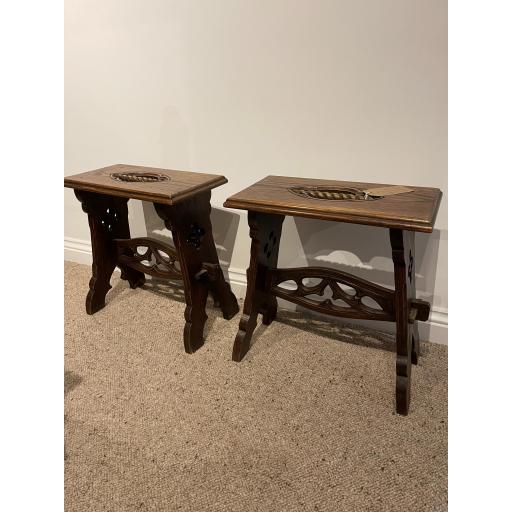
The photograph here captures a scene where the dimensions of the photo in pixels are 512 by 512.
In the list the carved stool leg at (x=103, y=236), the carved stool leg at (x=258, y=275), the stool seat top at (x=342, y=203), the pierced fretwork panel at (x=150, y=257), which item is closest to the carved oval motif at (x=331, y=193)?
the stool seat top at (x=342, y=203)

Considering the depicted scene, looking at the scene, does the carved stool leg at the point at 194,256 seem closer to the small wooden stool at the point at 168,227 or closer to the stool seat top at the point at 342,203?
the small wooden stool at the point at 168,227

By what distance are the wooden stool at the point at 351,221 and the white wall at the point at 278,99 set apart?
199 millimetres

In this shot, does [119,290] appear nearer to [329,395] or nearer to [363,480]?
[329,395]

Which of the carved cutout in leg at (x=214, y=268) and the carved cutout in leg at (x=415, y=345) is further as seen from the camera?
the carved cutout in leg at (x=214, y=268)

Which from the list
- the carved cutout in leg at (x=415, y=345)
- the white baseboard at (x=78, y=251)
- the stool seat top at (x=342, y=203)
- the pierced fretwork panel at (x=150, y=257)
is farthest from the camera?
the white baseboard at (x=78, y=251)

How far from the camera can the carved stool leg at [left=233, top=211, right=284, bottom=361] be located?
5.54 ft

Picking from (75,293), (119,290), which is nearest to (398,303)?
(119,290)

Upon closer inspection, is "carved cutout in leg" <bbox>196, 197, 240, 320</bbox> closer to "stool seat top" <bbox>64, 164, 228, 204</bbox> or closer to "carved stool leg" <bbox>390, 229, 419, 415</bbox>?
"stool seat top" <bbox>64, 164, 228, 204</bbox>

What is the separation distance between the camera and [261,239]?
1681 mm

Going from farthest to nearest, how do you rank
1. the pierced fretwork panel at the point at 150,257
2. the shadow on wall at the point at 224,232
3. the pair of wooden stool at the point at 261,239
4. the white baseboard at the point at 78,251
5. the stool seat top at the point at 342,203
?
the white baseboard at the point at 78,251, the shadow on wall at the point at 224,232, the pierced fretwork panel at the point at 150,257, the pair of wooden stool at the point at 261,239, the stool seat top at the point at 342,203

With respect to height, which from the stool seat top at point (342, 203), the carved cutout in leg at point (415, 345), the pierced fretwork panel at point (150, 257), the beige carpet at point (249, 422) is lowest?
the beige carpet at point (249, 422)

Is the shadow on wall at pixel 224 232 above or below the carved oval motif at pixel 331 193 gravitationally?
below

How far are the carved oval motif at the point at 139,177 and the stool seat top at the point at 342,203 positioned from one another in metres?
0.44

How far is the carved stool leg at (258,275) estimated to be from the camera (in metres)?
1.69
